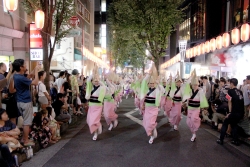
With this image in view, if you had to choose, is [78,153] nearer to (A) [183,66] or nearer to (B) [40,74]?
(B) [40,74]

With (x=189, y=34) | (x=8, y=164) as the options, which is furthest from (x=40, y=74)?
(x=189, y=34)

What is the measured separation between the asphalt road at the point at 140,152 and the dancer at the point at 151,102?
405mm

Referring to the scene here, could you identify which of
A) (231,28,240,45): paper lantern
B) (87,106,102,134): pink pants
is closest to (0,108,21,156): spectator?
(87,106,102,134): pink pants

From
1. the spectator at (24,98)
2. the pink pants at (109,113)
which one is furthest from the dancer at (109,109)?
Result: the spectator at (24,98)

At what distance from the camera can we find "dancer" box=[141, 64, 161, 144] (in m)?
8.12

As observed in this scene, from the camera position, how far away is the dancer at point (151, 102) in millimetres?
8125

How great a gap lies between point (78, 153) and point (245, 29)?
8999 millimetres

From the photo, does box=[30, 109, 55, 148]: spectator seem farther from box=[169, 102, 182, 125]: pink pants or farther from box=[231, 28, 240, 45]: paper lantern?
box=[231, 28, 240, 45]: paper lantern

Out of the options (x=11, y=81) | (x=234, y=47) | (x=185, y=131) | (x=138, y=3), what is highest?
(x=138, y=3)

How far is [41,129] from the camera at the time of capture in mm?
7078

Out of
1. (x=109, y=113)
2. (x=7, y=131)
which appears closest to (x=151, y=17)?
(x=109, y=113)

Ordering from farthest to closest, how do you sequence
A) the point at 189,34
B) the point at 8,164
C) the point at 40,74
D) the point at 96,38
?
the point at 96,38, the point at 189,34, the point at 40,74, the point at 8,164

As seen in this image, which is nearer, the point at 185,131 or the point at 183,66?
the point at 185,131

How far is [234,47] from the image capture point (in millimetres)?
16938
